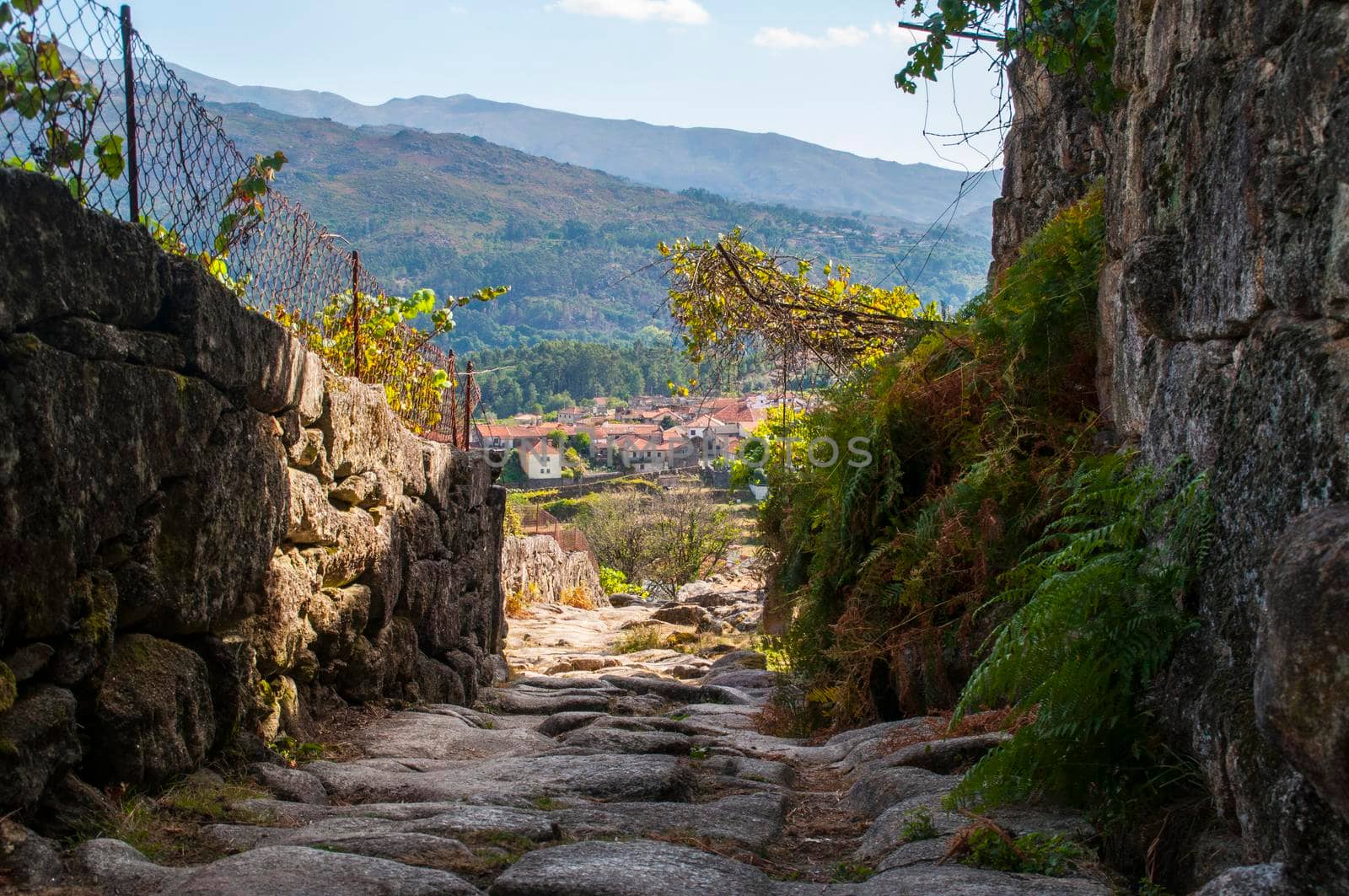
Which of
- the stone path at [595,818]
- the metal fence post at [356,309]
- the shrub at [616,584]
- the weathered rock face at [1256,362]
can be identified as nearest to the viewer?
the weathered rock face at [1256,362]

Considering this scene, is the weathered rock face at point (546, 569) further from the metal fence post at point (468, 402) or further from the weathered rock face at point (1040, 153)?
the weathered rock face at point (1040, 153)

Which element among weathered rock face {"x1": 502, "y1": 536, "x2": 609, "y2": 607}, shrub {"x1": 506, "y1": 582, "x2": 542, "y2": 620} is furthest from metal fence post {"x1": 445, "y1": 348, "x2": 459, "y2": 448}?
shrub {"x1": 506, "y1": 582, "x2": 542, "y2": 620}

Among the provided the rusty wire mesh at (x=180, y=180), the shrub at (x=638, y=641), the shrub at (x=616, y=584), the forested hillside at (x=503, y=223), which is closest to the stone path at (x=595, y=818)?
the rusty wire mesh at (x=180, y=180)

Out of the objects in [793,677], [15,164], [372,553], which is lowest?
[793,677]

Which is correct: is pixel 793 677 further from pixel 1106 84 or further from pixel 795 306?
pixel 1106 84

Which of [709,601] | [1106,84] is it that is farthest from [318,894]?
[709,601]

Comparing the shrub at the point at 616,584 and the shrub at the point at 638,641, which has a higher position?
the shrub at the point at 638,641

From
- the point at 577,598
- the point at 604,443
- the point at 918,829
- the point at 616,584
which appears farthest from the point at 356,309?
the point at 604,443

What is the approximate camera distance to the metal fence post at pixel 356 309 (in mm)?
7762

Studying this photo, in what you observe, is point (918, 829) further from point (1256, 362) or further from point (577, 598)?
point (577, 598)

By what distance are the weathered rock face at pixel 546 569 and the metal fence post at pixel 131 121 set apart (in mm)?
12871

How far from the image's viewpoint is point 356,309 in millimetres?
7699

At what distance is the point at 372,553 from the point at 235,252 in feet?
6.29

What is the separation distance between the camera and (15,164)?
3783 millimetres
